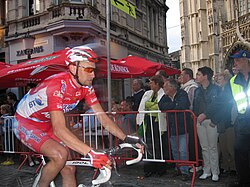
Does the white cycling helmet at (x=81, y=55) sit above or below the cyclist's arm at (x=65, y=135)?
above

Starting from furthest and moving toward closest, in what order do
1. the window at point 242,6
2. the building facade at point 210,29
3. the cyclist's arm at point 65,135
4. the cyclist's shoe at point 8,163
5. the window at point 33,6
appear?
the building facade at point 210,29
the window at point 242,6
the window at point 33,6
the cyclist's shoe at point 8,163
the cyclist's arm at point 65,135

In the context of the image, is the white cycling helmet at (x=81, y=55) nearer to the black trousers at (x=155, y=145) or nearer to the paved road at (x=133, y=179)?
the paved road at (x=133, y=179)

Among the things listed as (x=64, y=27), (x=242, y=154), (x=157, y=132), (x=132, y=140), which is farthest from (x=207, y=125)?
(x=64, y=27)

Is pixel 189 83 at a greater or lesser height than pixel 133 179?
greater

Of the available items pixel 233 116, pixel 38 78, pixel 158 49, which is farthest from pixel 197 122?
pixel 158 49

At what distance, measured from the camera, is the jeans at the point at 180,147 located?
5.52 metres

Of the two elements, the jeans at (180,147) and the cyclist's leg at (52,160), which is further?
the jeans at (180,147)

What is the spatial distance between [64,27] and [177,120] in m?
9.47

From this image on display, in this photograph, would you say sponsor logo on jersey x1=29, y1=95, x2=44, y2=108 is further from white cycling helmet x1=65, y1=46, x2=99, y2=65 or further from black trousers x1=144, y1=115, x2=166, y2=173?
black trousers x1=144, y1=115, x2=166, y2=173

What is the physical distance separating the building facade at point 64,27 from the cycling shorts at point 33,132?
9.49 m

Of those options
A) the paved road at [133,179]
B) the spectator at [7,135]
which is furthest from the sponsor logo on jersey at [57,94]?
the spectator at [7,135]

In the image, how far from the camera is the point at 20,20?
16.0 metres

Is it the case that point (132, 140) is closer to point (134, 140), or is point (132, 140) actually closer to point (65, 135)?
point (134, 140)

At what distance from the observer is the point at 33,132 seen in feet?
9.96
